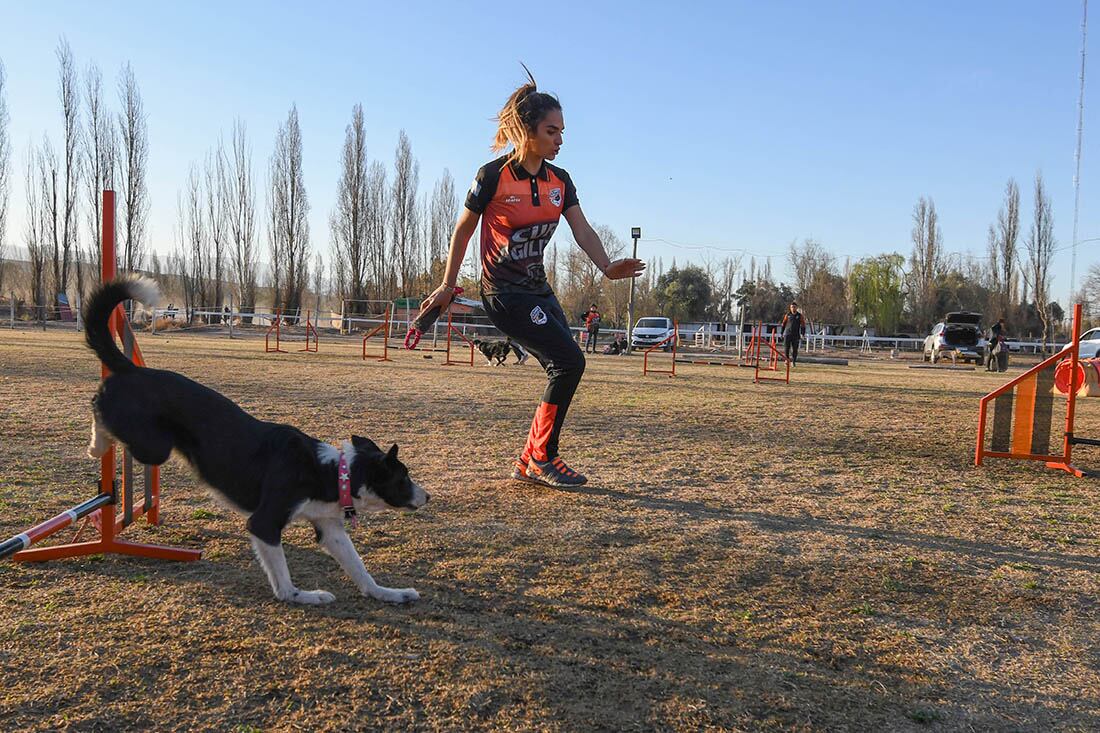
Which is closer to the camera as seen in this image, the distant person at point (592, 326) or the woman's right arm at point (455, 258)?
the woman's right arm at point (455, 258)

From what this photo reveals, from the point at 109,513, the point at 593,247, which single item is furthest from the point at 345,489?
the point at 593,247

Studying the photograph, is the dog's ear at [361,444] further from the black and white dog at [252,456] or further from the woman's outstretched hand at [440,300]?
the woman's outstretched hand at [440,300]

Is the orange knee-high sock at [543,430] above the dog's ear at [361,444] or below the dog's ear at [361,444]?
below

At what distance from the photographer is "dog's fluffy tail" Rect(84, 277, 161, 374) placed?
314 cm

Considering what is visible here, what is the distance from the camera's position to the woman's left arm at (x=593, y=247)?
4621 mm

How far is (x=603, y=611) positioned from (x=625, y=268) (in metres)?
2.46

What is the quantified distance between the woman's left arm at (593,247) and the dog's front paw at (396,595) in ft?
8.25

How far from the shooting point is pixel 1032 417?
601 cm

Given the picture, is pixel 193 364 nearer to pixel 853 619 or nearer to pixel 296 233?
pixel 853 619

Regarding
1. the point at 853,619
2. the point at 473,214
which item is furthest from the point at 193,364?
the point at 853,619

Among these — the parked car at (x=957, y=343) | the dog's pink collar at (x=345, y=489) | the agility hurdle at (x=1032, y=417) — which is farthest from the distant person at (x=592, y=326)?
the dog's pink collar at (x=345, y=489)

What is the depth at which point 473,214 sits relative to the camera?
A: 4523 mm

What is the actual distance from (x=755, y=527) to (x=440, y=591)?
188 cm

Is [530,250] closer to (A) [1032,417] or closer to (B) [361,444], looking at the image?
(B) [361,444]
